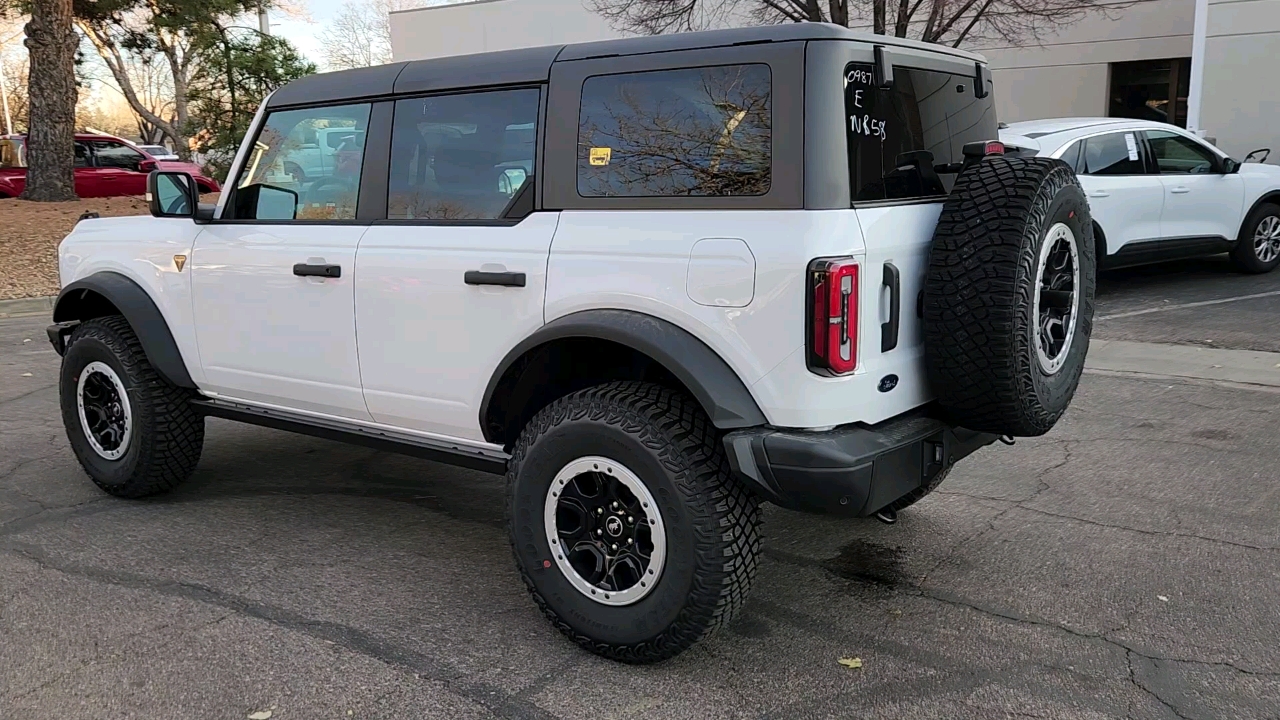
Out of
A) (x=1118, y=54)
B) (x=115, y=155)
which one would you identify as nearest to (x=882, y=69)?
(x=1118, y=54)

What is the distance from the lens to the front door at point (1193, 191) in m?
9.83

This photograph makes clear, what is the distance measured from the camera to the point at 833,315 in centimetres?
289

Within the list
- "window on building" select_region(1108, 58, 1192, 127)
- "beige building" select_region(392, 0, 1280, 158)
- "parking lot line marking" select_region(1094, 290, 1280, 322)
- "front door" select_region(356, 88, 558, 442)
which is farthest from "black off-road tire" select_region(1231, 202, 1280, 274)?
"front door" select_region(356, 88, 558, 442)

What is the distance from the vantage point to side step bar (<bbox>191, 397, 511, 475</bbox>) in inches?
150

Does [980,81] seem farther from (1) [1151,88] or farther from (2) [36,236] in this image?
(1) [1151,88]

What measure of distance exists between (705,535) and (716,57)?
4.81 feet

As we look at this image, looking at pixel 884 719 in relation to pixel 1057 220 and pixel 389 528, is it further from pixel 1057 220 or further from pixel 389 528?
pixel 389 528

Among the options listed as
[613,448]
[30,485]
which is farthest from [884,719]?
[30,485]

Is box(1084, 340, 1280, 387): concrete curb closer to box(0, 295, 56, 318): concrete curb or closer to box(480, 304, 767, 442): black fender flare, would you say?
box(480, 304, 767, 442): black fender flare

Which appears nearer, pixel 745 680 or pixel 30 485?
pixel 745 680

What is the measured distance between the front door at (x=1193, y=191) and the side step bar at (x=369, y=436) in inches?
328

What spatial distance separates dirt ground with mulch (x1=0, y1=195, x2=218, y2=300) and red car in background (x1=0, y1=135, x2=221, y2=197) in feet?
10.7

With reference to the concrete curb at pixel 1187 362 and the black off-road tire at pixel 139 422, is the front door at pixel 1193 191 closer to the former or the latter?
the concrete curb at pixel 1187 362

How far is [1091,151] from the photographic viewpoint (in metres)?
9.36
